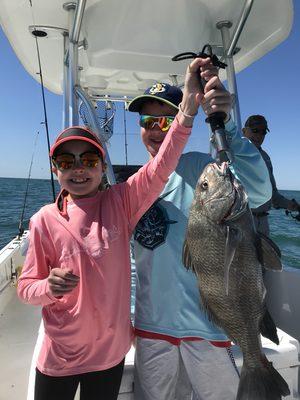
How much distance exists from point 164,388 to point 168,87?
1628 mm

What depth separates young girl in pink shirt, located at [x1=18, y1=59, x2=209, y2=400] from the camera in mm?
1810

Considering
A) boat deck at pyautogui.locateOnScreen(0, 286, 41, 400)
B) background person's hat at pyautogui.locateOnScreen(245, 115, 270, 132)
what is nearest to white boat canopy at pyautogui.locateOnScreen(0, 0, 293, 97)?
background person's hat at pyautogui.locateOnScreen(245, 115, 270, 132)

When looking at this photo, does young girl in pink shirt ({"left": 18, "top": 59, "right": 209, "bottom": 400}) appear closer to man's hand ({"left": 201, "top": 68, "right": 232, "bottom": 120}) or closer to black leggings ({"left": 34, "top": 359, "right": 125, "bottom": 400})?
black leggings ({"left": 34, "top": 359, "right": 125, "bottom": 400})

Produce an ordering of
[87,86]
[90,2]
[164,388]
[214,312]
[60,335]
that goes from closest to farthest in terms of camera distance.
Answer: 1. [214,312]
2. [60,335]
3. [164,388]
4. [90,2]
5. [87,86]

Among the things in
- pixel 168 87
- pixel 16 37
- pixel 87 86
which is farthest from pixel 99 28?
pixel 168 87

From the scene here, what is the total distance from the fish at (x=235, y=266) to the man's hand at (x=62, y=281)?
19.4 inches

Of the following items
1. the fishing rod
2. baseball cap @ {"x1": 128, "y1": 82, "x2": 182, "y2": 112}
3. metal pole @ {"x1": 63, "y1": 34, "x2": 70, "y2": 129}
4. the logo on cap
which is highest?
metal pole @ {"x1": 63, "y1": 34, "x2": 70, "y2": 129}

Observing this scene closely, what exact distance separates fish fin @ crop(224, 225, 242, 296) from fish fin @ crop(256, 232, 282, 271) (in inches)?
3.4

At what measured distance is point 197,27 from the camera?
10.7 feet

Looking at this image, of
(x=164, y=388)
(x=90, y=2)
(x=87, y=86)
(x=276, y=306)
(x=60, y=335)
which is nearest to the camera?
(x=60, y=335)

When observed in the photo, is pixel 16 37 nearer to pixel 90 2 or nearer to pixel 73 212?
pixel 90 2

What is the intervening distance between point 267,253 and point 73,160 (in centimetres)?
106

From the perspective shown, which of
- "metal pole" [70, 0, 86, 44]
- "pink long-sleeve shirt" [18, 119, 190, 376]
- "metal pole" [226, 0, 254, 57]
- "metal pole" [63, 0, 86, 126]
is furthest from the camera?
"metal pole" [63, 0, 86, 126]

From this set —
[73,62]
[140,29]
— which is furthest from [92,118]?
[140,29]
